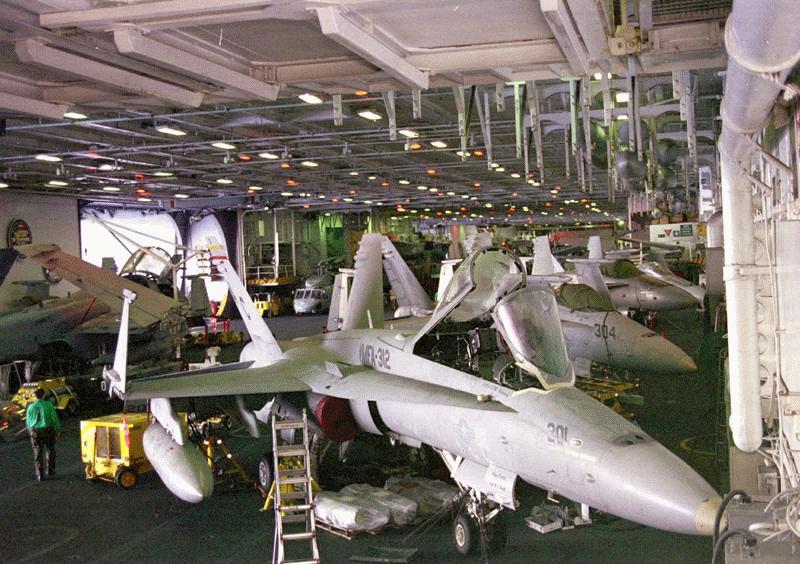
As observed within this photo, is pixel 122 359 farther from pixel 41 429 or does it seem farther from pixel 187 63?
pixel 187 63

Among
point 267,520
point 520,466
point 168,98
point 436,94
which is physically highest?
point 436,94

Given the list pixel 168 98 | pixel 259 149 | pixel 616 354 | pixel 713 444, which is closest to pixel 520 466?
pixel 168 98

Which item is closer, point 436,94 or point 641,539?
point 641,539

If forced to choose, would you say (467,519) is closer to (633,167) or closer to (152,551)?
(152,551)

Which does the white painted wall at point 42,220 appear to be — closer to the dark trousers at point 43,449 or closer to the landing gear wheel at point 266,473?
the dark trousers at point 43,449

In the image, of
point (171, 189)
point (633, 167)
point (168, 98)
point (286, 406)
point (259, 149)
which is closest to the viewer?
point (168, 98)

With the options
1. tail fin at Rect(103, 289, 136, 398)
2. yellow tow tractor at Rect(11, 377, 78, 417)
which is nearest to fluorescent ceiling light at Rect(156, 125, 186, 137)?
yellow tow tractor at Rect(11, 377, 78, 417)

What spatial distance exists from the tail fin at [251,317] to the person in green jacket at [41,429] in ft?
10.4

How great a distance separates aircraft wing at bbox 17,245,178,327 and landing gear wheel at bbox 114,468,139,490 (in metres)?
7.58

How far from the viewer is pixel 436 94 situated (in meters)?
13.6

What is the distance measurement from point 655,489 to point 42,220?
28.9m

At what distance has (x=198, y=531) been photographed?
8.95 m

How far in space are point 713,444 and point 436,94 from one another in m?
7.44

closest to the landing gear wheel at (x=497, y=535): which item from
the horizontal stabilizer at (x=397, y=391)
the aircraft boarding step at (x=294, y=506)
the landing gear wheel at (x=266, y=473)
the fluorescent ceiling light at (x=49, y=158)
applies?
the horizontal stabilizer at (x=397, y=391)
